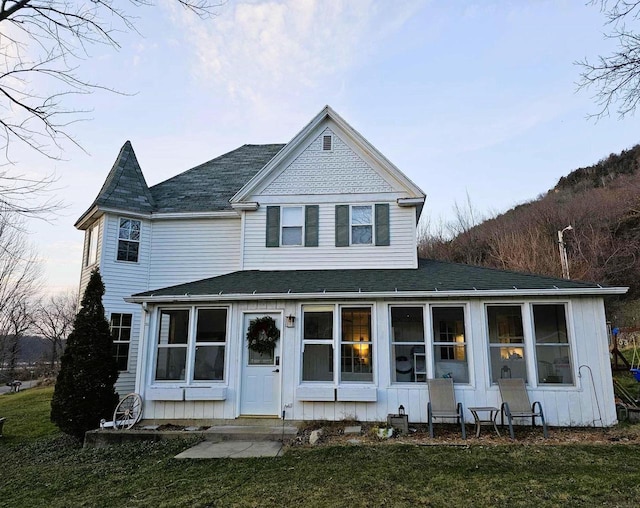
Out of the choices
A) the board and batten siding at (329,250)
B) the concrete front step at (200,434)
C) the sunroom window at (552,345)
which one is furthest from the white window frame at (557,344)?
the concrete front step at (200,434)

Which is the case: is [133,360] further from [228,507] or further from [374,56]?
[374,56]

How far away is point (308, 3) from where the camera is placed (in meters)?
9.32

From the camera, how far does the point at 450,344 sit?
28.5 ft

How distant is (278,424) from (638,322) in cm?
2447

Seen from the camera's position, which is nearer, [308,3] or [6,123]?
[6,123]

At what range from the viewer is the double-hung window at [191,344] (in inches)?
357

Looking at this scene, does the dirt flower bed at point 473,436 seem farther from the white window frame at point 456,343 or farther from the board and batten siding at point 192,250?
the board and batten siding at point 192,250

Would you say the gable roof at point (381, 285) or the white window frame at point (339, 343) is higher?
the gable roof at point (381, 285)

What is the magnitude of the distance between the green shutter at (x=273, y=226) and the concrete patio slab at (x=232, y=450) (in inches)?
211

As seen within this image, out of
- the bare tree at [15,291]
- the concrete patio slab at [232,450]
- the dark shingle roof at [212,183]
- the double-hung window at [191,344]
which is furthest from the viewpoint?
the bare tree at [15,291]

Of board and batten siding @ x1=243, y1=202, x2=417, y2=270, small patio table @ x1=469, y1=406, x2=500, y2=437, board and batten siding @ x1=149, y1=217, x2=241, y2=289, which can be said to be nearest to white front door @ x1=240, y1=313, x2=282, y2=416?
board and batten siding @ x1=243, y1=202, x2=417, y2=270

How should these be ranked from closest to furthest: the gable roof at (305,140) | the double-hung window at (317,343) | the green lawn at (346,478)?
the green lawn at (346,478), the double-hung window at (317,343), the gable roof at (305,140)

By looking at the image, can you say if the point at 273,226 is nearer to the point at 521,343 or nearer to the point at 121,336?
the point at 121,336

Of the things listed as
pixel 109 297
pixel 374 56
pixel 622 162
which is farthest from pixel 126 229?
pixel 622 162
